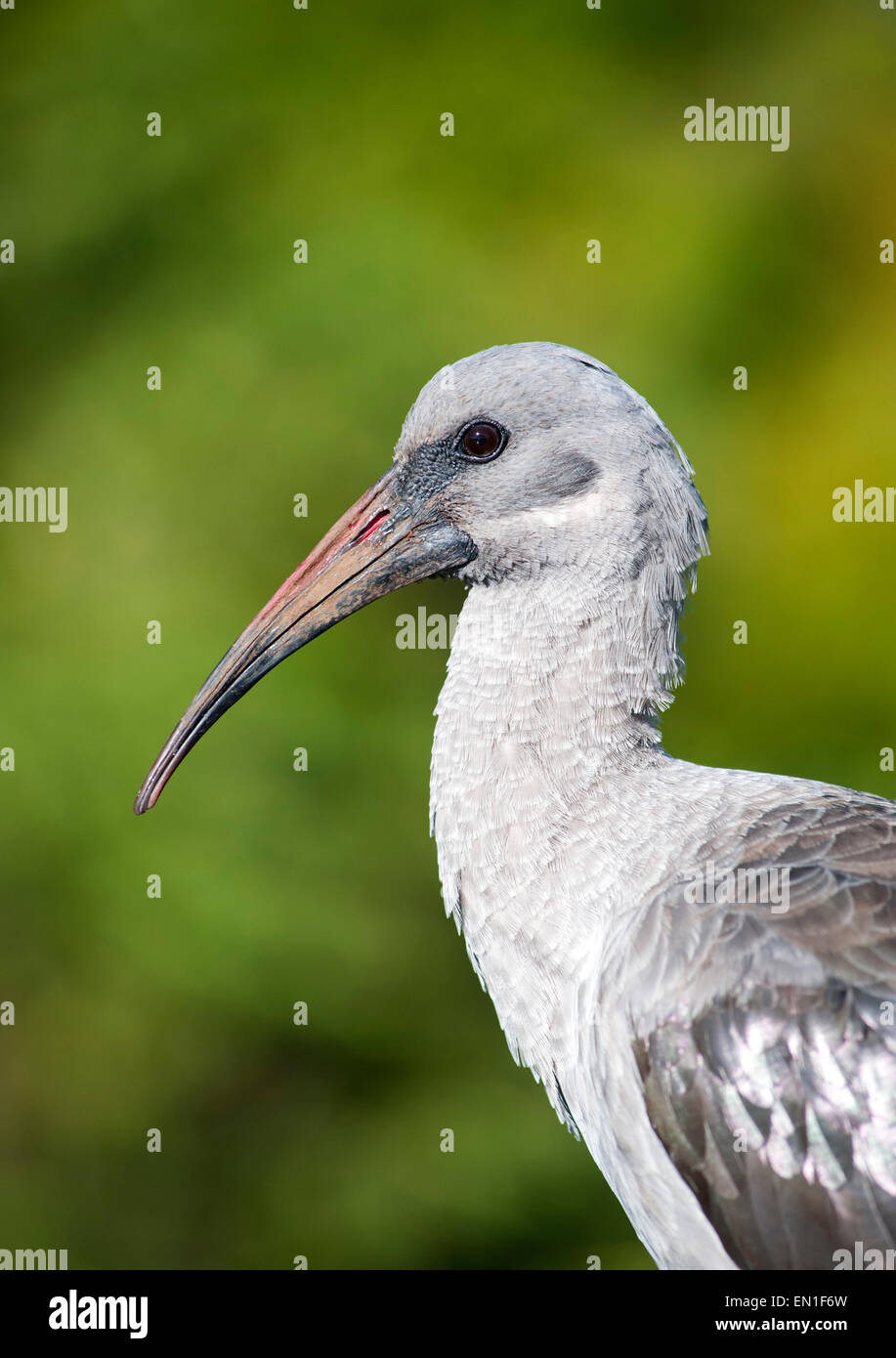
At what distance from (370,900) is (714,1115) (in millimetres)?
3284

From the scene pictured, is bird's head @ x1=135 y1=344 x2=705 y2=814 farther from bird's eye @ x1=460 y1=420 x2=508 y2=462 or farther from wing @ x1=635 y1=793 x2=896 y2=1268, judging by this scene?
wing @ x1=635 y1=793 x2=896 y2=1268

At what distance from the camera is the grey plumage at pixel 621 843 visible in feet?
7.49

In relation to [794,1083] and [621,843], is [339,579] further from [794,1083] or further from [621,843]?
[794,1083]

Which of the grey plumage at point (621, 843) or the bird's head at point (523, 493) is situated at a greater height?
the bird's head at point (523, 493)

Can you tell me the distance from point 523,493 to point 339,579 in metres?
0.42

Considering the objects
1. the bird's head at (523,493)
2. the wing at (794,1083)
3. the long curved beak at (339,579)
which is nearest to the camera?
the wing at (794,1083)

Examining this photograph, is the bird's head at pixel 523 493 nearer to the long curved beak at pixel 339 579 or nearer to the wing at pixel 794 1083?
the long curved beak at pixel 339 579

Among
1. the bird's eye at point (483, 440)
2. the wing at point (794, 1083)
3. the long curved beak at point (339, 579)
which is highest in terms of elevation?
the bird's eye at point (483, 440)

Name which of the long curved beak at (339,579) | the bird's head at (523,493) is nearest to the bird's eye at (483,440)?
the bird's head at (523,493)

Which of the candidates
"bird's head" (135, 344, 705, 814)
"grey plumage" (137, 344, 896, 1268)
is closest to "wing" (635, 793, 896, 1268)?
"grey plumage" (137, 344, 896, 1268)

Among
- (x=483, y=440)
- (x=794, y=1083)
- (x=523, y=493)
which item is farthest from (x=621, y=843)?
(x=483, y=440)

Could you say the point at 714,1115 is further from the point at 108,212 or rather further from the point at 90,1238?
the point at 108,212

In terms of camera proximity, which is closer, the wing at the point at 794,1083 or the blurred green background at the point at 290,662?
the wing at the point at 794,1083

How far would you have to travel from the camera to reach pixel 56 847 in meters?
5.48
